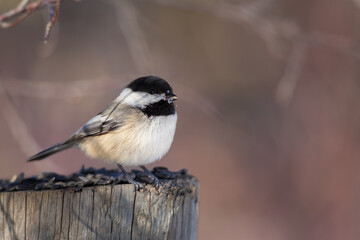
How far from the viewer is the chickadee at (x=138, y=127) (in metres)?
3.66

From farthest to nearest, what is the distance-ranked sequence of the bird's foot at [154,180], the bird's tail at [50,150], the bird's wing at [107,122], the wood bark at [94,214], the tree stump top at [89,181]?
1. the bird's tail at [50,150]
2. the bird's wing at [107,122]
3. the bird's foot at [154,180]
4. the tree stump top at [89,181]
5. the wood bark at [94,214]

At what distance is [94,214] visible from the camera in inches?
102

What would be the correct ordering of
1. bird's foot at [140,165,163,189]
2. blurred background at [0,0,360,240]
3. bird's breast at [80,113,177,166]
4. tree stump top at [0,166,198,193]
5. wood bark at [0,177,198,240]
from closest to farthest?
wood bark at [0,177,198,240] → tree stump top at [0,166,198,193] → bird's foot at [140,165,163,189] → bird's breast at [80,113,177,166] → blurred background at [0,0,360,240]

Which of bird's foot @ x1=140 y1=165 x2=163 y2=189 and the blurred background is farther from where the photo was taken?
the blurred background

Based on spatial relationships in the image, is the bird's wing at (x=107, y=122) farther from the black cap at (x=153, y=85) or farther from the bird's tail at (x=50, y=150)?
the black cap at (x=153, y=85)

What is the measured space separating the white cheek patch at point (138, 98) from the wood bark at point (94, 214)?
1.02 m

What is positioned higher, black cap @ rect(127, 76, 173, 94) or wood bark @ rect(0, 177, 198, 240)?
black cap @ rect(127, 76, 173, 94)

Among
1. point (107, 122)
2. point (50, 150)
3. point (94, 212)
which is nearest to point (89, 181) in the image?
point (94, 212)

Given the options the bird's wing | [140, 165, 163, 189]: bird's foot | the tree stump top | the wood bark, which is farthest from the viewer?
the bird's wing

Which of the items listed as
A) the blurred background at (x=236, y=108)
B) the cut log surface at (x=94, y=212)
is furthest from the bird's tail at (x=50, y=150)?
the blurred background at (x=236, y=108)

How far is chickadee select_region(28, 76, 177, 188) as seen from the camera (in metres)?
3.66

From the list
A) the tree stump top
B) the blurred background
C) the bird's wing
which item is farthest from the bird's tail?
the blurred background

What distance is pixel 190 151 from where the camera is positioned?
28.2 feet

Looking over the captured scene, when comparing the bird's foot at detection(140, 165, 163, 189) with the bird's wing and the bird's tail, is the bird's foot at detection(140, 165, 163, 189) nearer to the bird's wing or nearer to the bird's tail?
the bird's wing
